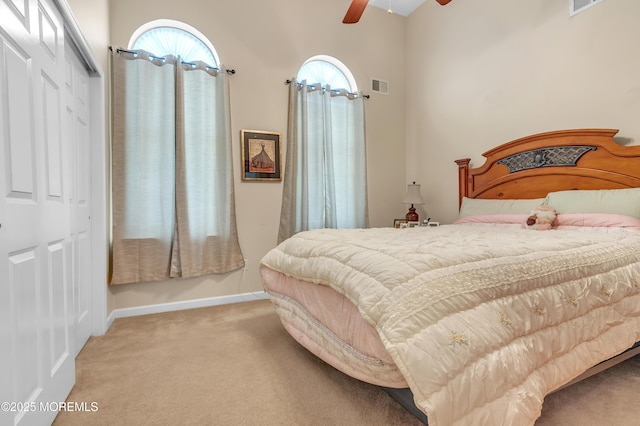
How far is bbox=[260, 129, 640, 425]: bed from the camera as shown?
Answer: 0.97 m

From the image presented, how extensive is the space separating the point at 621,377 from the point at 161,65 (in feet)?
13.4

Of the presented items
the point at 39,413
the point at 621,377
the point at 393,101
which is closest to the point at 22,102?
the point at 39,413

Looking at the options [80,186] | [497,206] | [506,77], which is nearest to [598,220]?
[497,206]

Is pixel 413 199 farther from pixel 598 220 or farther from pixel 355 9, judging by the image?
pixel 355 9

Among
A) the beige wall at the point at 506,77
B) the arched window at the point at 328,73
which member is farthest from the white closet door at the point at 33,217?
the beige wall at the point at 506,77

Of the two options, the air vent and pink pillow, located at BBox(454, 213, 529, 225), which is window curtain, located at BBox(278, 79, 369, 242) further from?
pink pillow, located at BBox(454, 213, 529, 225)

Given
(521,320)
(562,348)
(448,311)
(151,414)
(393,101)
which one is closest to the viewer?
(448,311)

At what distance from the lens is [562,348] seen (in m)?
1.29

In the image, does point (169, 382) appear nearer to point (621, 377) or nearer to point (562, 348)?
point (562, 348)

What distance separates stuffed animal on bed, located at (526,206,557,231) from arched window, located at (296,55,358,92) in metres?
2.54

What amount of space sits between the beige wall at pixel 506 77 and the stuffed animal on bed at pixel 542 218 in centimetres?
80

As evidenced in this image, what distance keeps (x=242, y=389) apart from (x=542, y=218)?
7.74 ft

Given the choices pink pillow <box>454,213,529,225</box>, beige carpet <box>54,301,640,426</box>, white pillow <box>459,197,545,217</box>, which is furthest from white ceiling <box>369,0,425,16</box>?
beige carpet <box>54,301,640,426</box>

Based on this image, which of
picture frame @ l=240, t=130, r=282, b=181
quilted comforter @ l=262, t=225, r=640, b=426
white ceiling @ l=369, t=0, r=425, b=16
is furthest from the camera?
white ceiling @ l=369, t=0, r=425, b=16
